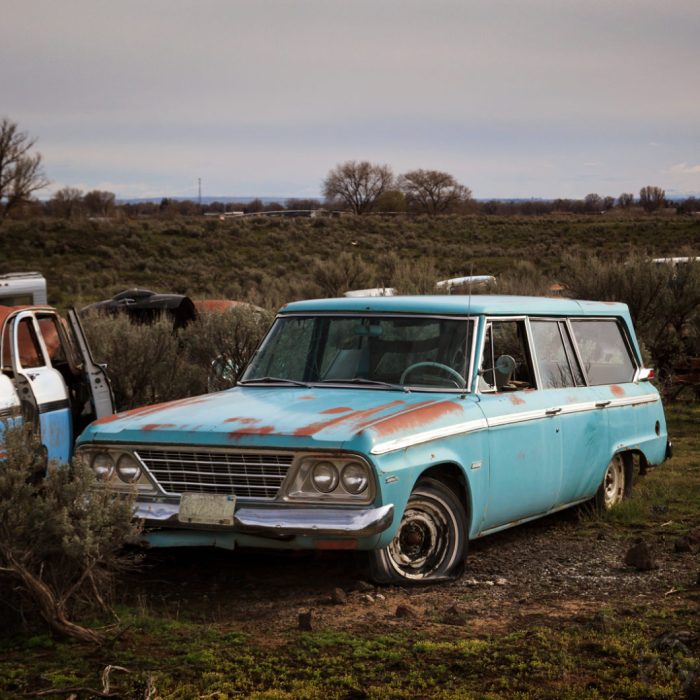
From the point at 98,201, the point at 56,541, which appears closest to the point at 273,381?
the point at 56,541

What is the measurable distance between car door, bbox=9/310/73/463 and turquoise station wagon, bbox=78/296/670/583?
4.98 feet

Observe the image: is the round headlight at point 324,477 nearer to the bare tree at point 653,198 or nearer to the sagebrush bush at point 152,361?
the sagebrush bush at point 152,361

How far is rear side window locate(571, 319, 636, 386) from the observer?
8000 millimetres

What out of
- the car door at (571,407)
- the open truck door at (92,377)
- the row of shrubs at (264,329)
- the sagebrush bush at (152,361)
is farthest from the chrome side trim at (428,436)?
the sagebrush bush at (152,361)

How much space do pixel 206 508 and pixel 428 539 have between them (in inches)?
47.1

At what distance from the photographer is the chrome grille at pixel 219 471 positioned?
5680 millimetres

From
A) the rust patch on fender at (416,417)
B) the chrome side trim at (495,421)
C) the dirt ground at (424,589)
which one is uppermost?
the rust patch on fender at (416,417)

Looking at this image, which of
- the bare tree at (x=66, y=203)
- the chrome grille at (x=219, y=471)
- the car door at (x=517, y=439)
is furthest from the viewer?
the bare tree at (x=66, y=203)

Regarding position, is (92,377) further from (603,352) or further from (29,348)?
(603,352)

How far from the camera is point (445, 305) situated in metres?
6.89

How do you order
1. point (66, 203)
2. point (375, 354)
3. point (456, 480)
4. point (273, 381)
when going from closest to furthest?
point (456, 480)
point (375, 354)
point (273, 381)
point (66, 203)

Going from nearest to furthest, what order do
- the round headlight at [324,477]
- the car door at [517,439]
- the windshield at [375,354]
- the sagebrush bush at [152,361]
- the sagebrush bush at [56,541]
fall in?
1. the sagebrush bush at [56,541]
2. the round headlight at [324,477]
3. the car door at [517,439]
4. the windshield at [375,354]
5. the sagebrush bush at [152,361]

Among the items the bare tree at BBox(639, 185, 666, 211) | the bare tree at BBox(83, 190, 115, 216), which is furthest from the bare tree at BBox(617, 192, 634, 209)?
the bare tree at BBox(83, 190, 115, 216)

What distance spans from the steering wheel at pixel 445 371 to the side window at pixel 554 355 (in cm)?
89
